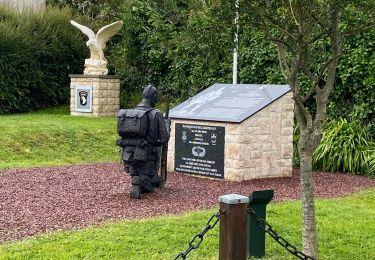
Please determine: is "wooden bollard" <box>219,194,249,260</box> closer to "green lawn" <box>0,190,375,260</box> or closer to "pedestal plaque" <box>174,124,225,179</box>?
"green lawn" <box>0,190,375,260</box>

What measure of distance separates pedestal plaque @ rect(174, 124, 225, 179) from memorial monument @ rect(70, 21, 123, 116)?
27.3 feet

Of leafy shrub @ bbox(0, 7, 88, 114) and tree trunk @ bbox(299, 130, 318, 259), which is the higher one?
leafy shrub @ bbox(0, 7, 88, 114)

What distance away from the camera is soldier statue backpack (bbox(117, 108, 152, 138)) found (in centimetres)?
865

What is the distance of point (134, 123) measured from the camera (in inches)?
341

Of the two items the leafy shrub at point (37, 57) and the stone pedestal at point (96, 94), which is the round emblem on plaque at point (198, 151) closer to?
the stone pedestal at point (96, 94)

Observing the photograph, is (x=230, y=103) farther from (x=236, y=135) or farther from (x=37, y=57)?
(x=37, y=57)

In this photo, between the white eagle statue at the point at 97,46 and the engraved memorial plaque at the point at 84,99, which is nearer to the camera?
the engraved memorial plaque at the point at 84,99

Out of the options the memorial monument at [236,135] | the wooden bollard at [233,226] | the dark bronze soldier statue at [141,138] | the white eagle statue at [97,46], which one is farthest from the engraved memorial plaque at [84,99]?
the wooden bollard at [233,226]

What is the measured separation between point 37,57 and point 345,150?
37.9ft

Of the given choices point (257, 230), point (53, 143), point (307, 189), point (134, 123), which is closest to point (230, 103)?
point (134, 123)

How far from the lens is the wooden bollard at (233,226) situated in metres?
4.74

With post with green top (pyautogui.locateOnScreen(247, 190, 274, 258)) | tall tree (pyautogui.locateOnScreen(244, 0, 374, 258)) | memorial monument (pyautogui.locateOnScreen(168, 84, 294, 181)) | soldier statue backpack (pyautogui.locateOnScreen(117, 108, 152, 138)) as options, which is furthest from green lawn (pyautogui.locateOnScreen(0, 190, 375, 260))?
memorial monument (pyautogui.locateOnScreen(168, 84, 294, 181))

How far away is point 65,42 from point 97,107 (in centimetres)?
358

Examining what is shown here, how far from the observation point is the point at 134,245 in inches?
255
